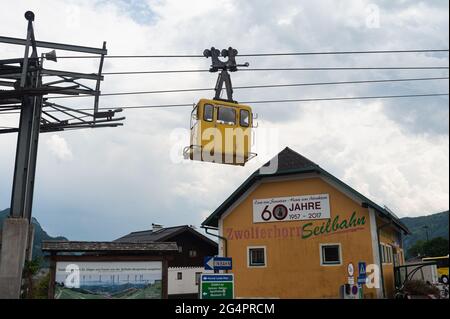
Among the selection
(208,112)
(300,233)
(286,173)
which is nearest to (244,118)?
(208,112)

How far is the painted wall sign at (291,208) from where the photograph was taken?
78.0 ft

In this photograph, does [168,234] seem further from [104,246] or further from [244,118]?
[244,118]

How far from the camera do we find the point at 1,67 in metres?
17.6

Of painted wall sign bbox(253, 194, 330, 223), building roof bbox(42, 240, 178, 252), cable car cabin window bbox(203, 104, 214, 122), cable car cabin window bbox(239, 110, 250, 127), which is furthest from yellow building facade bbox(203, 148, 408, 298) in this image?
cable car cabin window bbox(203, 104, 214, 122)

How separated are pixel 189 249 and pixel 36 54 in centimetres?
2572

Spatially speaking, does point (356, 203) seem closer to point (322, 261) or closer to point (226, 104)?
point (322, 261)

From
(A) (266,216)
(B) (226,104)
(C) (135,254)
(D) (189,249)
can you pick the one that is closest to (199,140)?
(B) (226,104)

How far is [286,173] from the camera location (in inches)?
974

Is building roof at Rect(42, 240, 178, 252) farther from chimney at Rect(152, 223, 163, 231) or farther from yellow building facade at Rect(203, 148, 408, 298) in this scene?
chimney at Rect(152, 223, 163, 231)

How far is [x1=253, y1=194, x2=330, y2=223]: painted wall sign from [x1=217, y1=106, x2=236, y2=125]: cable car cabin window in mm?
8709

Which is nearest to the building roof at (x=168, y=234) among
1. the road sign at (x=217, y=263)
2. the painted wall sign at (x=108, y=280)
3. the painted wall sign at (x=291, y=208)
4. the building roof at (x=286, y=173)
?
the building roof at (x=286, y=173)

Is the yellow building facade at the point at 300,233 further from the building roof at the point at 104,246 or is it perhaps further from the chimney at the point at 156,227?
the chimney at the point at 156,227

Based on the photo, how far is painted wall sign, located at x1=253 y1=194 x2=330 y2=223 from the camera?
23766 mm

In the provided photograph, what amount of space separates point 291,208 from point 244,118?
8.54 metres
